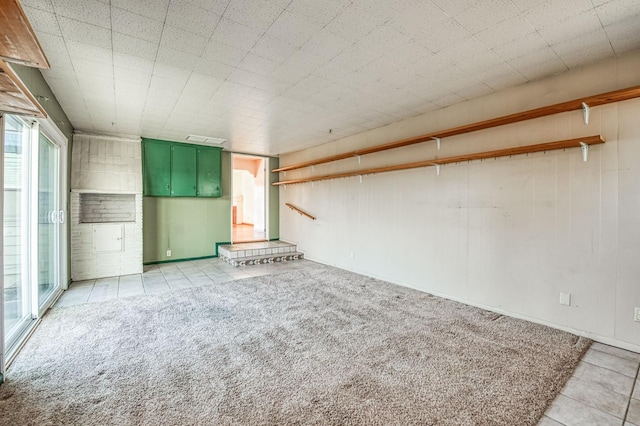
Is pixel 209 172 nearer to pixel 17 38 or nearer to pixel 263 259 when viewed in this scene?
pixel 263 259

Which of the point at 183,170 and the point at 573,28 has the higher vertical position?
the point at 573,28

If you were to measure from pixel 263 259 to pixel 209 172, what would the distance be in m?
2.40

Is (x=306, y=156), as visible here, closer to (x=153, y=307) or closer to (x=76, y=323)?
(x=153, y=307)

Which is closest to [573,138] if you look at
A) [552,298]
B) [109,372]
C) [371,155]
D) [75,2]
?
[552,298]

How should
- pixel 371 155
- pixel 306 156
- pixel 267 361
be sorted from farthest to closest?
pixel 306 156
pixel 371 155
pixel 267 361

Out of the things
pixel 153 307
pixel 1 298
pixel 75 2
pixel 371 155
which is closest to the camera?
pixel 75 2

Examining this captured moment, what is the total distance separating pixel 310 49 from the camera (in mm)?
2496

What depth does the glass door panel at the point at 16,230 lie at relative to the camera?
271 centimetres

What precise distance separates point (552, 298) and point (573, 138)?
1.66 meters

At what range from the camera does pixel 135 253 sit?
538 centimetres

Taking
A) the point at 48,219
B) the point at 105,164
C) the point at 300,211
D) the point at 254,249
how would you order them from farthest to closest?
the point at 300,211, the point at 254,249, the point at 105,164, the point at 48,219

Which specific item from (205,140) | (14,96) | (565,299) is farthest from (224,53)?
(565,299)

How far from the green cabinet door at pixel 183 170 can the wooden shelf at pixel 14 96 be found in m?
4.26

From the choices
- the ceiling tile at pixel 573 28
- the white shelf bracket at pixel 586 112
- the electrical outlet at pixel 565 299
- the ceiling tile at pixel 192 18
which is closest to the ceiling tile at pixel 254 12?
the ceiling tile at pixel 192 18
